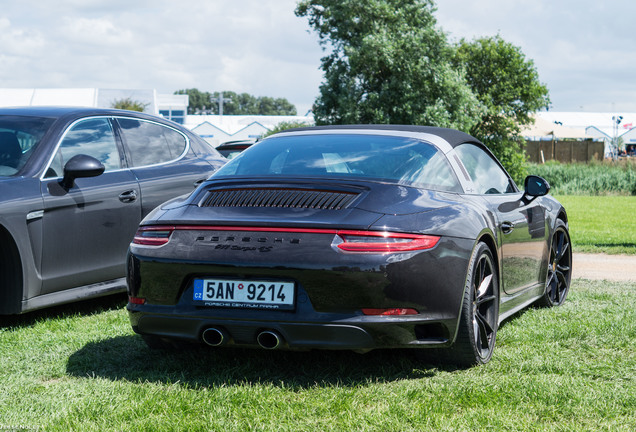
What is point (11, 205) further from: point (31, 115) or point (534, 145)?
point (534, 145)

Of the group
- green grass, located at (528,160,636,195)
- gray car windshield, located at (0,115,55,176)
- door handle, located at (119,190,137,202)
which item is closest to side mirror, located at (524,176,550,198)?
door handle, located at (119,190,137,202)

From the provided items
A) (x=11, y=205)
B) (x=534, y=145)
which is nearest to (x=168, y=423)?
(x=11, y=205)

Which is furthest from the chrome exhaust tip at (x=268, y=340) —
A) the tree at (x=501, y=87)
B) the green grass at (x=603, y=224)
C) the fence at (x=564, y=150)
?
the fence at (x=564, y=150)

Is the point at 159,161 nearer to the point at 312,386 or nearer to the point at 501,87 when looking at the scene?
the point at 312,386

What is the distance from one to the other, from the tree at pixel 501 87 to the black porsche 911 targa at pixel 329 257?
122 feet

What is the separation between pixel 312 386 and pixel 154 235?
1.12 m

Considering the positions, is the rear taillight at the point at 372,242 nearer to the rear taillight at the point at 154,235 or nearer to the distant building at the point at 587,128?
the rear taillight at the point at 154,235

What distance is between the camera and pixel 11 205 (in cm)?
512

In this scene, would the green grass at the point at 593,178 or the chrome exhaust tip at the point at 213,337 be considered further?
the green grass at the point at 593,178

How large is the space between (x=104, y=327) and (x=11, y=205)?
3.39 feet

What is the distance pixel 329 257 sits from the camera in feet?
12.0

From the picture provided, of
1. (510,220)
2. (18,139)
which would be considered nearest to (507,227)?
(510,220)

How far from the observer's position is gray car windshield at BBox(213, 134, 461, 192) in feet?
14.0

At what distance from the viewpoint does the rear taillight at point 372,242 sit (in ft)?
12.1
